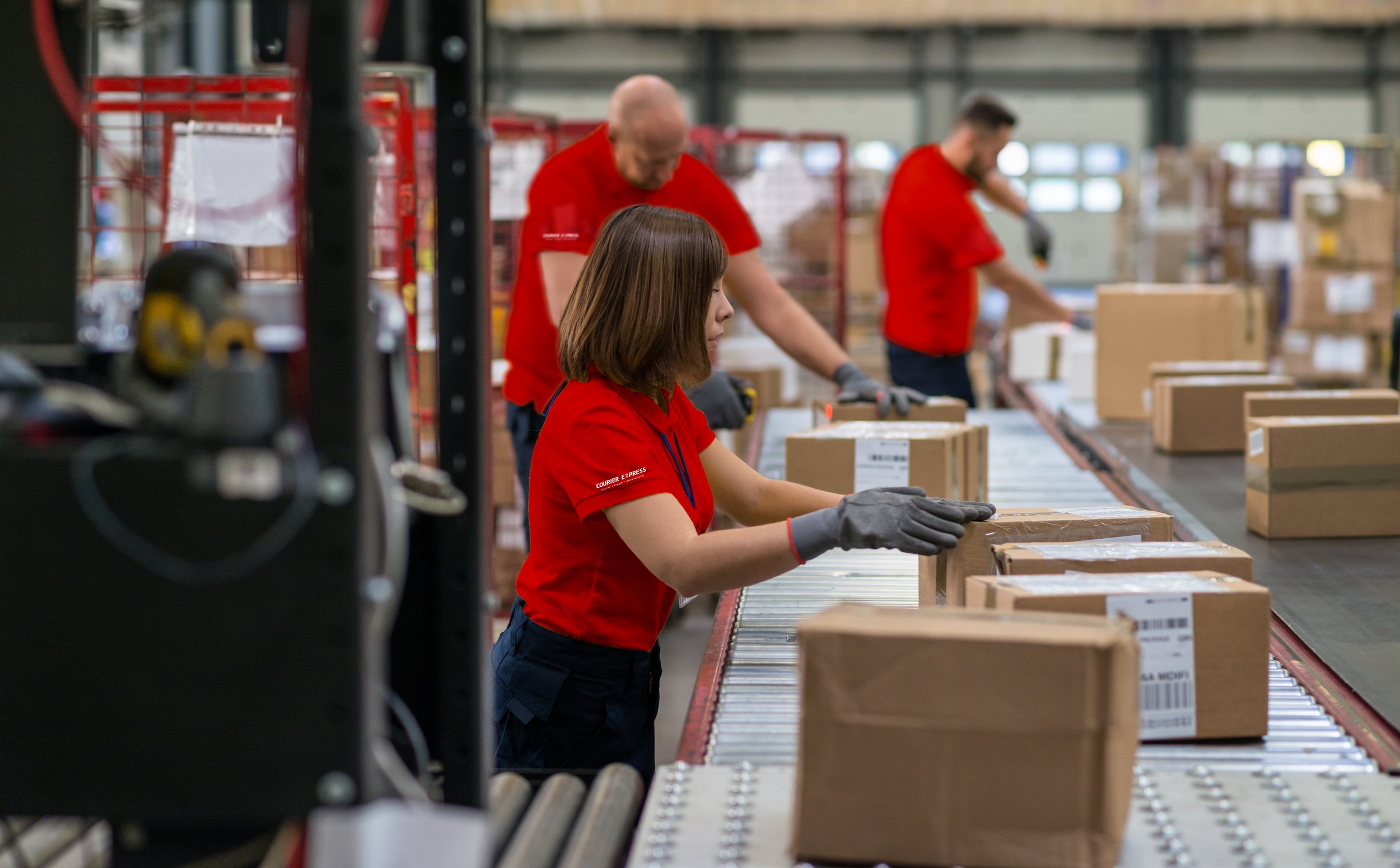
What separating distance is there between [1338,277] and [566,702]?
26.7 ft

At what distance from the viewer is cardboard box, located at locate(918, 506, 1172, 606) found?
2.07m

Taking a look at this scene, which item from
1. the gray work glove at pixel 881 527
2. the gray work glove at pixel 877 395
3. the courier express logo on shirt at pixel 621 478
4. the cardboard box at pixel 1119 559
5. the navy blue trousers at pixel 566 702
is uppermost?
the gray work glove at pixel 877 395

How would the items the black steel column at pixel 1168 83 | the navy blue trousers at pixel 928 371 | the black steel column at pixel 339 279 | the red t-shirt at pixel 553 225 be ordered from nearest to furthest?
A: the black steel column at pixel 339 279 < the red t-shirt at pixel 553 225 < the navy blue trousers at pixel 928 371 < the black steel column at pixel 1168 83

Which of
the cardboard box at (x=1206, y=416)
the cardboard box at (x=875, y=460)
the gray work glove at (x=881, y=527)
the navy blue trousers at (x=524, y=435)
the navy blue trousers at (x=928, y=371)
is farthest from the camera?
the navy blue trousers at (x=928, y=371)

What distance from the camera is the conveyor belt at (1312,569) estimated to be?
212 cm

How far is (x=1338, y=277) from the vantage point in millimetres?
8891

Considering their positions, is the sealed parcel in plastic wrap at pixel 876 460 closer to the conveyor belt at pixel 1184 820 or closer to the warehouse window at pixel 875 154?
the conveyor belt at pixel 1184 820

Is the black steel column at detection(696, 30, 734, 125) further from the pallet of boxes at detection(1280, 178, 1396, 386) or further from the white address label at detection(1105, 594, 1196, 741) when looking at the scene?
the white address label at detection(1105, 594, 1196, 741)

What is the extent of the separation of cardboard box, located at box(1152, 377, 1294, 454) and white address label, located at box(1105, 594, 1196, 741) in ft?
8.14

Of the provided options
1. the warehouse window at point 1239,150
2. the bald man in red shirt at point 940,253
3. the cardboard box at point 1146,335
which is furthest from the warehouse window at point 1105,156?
the cardboard box at point 1146,335

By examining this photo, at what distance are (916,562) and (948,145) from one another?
3.10 meters

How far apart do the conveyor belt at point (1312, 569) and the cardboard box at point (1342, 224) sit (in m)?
5.33

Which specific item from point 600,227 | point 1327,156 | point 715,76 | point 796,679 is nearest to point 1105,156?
point 1327,156

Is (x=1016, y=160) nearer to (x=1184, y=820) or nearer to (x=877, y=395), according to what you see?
(x=877, y=395)
